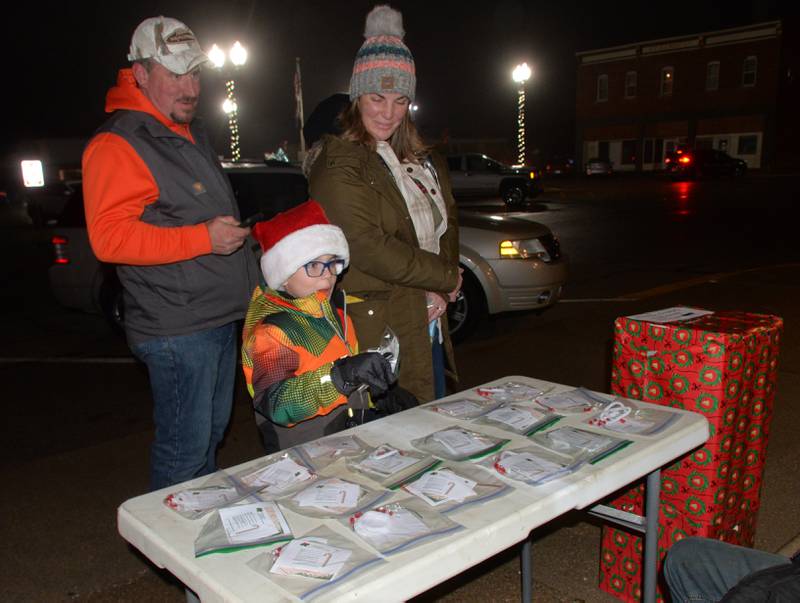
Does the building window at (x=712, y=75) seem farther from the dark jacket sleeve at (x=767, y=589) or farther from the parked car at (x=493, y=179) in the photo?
the dark jacket sleeve at (x=767, y=589)

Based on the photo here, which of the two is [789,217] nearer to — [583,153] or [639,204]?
[639,204]

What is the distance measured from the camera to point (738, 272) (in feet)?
32.1

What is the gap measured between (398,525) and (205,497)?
1.65 ft

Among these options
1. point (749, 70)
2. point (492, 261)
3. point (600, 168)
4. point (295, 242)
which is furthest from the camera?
point (600, 168)

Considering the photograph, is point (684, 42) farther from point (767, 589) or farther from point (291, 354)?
point (767, 589)

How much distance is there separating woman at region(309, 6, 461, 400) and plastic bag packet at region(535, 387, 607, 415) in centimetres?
72

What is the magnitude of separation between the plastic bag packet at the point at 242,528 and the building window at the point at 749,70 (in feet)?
148

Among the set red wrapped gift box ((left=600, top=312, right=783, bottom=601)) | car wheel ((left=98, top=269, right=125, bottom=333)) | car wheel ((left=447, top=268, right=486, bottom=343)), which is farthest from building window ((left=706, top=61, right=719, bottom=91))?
red wrapped gift box ((left=600, top=312, right=783, bottom=601))

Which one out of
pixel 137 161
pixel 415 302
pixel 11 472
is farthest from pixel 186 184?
pixel 11 472

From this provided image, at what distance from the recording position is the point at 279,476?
180 cm

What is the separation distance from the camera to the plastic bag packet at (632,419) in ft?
6.73

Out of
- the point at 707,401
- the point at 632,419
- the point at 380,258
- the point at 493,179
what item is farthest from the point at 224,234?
the point at 493,179

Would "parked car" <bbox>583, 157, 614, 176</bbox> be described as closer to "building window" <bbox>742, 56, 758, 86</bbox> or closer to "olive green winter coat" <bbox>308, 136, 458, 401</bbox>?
"building window" <bbox>742, 56, 758, 86</bbox>

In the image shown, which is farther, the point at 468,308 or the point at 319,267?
the point at 468,308
